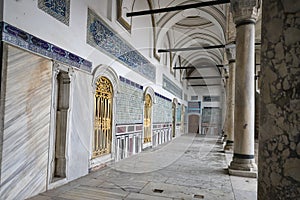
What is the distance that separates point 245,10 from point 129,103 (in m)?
3.73

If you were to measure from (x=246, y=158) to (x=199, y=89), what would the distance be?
16.0 meters

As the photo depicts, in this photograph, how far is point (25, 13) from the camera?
310cm

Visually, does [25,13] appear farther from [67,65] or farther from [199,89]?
[199,89]

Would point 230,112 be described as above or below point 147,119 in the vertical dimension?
above

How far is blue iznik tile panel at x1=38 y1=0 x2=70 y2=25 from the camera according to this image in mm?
3473

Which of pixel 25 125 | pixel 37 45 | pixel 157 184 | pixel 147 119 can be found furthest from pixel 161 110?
pixel 25 125

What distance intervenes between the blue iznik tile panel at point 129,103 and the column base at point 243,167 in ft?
9.57

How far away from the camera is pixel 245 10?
4.66 m

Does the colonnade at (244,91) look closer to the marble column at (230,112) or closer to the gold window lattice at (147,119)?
the marble column at (230,112)

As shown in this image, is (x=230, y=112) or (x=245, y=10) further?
(x=230, y=112)

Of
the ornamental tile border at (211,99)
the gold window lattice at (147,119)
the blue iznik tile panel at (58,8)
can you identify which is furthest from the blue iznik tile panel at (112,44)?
the ornamental tile border at (211,99)

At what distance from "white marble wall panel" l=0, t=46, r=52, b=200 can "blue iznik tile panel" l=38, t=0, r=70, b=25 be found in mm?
776

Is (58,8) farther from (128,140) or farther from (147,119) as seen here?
(147,119)

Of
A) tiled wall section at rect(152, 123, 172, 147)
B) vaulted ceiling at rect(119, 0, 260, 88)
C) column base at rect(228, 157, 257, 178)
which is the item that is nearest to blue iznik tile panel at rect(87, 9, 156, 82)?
vaulted ceiling at rect(119, 0, 260, 88)
